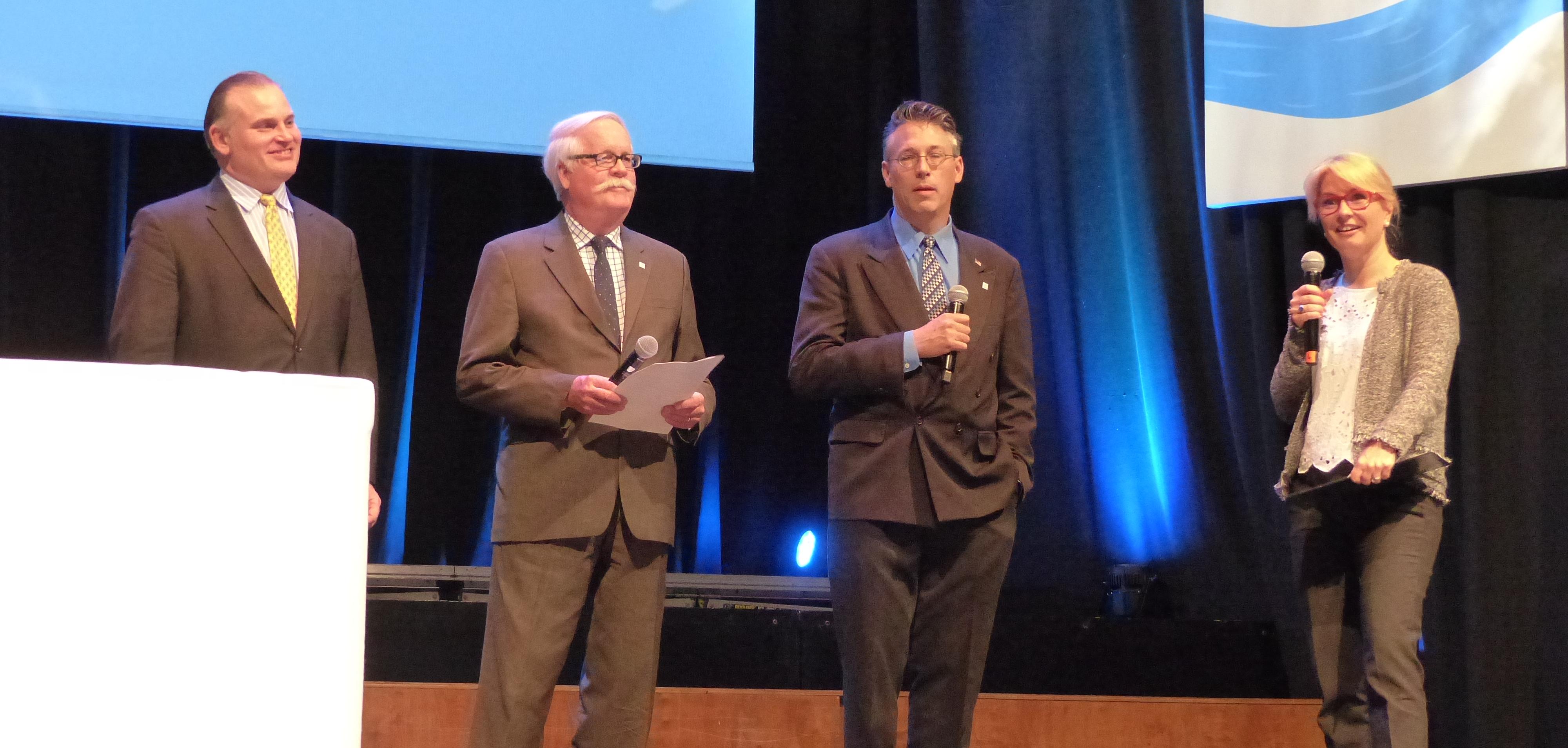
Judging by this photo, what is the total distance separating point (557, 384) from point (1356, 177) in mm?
1775

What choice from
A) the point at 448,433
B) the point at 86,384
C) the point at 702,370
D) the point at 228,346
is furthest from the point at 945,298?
the point at 86,384

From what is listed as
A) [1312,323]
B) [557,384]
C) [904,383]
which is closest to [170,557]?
[557,384]

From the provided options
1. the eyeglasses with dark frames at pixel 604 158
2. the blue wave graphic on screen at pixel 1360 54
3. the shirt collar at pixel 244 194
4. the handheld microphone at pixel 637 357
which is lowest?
the handheld microphone at pixel 637 357

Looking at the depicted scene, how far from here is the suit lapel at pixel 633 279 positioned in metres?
2.66

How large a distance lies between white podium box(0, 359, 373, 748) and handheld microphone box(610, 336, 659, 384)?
5.82 ft

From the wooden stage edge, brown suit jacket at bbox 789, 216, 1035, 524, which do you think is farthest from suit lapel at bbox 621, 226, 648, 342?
the wooden stage edge

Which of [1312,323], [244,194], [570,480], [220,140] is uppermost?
[220,140]

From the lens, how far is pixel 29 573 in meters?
0.48

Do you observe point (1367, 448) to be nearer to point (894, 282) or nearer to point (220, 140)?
point (894, 282)

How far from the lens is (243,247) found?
2.48 meters

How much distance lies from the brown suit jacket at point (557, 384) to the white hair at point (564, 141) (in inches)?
4.2

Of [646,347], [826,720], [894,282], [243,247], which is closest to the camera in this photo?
[646,347]

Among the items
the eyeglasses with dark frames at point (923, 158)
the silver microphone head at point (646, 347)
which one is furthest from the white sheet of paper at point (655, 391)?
the eyeglasses with dark frames at point (923, 158)

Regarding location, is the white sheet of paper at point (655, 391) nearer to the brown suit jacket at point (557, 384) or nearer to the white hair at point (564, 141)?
the brown suit jacket at point (557, 384)
